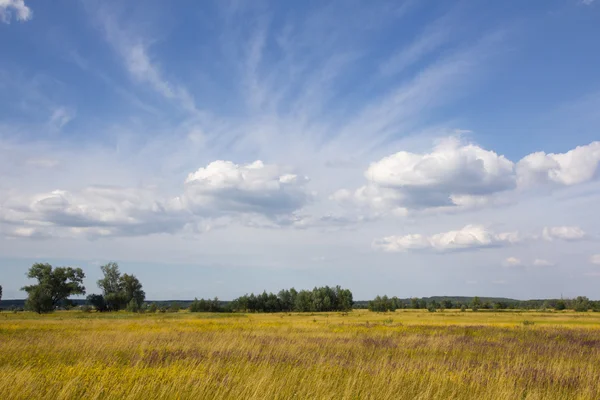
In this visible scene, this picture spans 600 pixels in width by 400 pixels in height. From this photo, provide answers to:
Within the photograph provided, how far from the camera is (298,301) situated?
148 m

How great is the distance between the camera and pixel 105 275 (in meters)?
122

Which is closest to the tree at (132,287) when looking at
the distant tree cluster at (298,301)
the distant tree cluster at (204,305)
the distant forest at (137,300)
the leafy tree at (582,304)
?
the distant forest at (137,300)

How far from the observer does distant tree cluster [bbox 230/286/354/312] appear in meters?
138

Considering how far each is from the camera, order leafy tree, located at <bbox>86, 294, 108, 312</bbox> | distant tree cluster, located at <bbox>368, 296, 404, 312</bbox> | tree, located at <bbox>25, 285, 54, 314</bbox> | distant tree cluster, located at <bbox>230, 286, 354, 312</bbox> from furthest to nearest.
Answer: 1. distant tree cluster, located at <bbox>368, 296, 404, 312</bbox>
2. distant tree cluster, located at <bbox>230, 286, 354, 312</bbox>
3. leafy tree, located at <bbox>86, 294, 108, 312</bbox>
4. tree, located at <bbox>25, 285, 54, 314</bbox>

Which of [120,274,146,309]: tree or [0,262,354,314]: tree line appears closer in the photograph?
[0,262,354,314]: tree line

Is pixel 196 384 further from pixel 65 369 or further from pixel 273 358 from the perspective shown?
pixel 273 358

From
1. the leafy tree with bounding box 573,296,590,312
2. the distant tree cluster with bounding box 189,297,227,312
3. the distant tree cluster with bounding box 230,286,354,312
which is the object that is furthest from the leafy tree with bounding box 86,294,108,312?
the leafy tree with bounding box 573,296,590,312

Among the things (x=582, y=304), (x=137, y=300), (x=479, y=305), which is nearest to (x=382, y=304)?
(x=479, y=305)

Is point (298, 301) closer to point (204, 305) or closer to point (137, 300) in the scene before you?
point (204, 305)

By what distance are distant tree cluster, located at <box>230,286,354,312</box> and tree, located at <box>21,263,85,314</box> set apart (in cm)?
5180

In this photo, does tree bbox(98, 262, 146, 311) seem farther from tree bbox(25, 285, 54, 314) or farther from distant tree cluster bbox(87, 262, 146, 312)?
tree bbox(25, 285, 54, 314)

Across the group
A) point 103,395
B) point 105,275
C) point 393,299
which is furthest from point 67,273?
point 393,299

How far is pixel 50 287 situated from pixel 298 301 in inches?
3174

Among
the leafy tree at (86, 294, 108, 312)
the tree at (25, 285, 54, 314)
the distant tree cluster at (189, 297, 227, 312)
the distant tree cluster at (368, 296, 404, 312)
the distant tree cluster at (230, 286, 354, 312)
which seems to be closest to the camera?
the tree at (25, 285, 54, 314)
